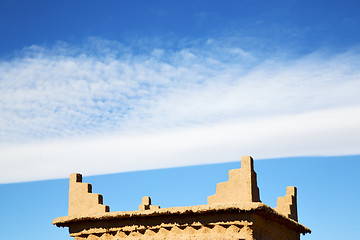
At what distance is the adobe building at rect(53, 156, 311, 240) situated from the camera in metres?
12.1

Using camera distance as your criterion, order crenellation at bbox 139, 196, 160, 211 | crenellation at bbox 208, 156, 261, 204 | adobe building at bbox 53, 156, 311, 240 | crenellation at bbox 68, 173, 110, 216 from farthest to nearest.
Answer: crenellation at bbox 139, 196, 160, 211
crenellation at bbox 68, 173, 110, 216
crenellation at bbox 208, 156, 261, 204
adobe building at bbox 53, 156, 311, 240

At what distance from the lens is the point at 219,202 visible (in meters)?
12.8

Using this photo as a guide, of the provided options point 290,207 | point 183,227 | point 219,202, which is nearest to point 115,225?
point 183,227

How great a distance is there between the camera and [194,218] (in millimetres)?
12617

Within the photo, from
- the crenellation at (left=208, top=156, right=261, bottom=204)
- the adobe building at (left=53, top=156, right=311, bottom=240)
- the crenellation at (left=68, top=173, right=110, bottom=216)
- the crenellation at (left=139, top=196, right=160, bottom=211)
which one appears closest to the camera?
the adobe building at (left=53, top=156, right=311, bottom=240)

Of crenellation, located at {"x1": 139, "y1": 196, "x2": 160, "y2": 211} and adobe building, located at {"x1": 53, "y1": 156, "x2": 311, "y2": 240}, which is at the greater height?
crenellation, located at {"x1": 139, "y1": 196, "x2": 160, "y2": 211}

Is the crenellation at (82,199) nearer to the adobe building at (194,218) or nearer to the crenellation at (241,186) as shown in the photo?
the adobe building at (194,218)

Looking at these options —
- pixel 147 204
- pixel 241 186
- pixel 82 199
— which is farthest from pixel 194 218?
pixel 147 204

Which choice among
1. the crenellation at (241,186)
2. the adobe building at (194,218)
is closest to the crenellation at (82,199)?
the adobe building at (194,218)

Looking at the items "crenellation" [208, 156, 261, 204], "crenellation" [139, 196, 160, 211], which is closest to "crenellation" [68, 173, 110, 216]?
"crenellation" [139, 196, 160, 211]

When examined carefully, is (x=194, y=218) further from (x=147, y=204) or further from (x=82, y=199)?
(x=147, y=204)

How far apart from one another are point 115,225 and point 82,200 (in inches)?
47.4

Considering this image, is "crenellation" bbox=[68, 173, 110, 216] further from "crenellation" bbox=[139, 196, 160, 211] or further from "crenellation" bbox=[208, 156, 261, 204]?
"crenellation" bbox=[208, 156, 261, 204]

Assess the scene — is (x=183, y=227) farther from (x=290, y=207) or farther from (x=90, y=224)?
(x=290, y=207)
